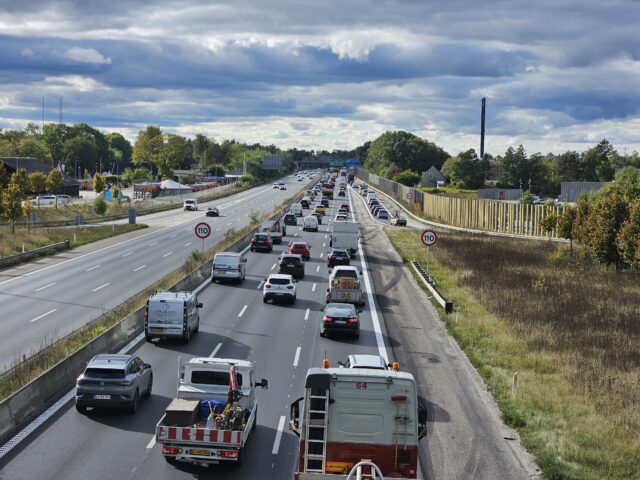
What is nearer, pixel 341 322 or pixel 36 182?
pixel 341 322

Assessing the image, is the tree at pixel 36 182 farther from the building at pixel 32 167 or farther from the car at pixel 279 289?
the car at pixel 279 289

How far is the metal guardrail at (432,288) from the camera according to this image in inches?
1483

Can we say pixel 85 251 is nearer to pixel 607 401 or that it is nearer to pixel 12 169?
pixel 607 401

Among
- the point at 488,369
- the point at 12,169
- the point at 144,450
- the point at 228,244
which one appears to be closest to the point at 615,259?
the point at 228,244

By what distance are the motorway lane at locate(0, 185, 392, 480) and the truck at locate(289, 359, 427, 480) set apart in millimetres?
2637

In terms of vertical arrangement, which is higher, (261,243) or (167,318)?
(167,318)

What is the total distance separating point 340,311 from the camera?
31.9m

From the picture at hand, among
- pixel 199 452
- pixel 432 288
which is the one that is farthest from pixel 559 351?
pixel 199 452

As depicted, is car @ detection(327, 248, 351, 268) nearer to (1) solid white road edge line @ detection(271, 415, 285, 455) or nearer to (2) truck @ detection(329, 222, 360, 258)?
(2) truck @ detection(329, 222, 360, 258)

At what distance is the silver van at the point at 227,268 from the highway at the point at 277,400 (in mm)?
1164

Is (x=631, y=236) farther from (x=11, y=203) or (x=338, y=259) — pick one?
(x=11, y=203)

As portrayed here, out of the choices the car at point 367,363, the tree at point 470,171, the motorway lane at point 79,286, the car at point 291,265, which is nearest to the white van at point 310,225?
the motorway lane at point 79,286

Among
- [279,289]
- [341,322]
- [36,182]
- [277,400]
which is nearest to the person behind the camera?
[277,400]

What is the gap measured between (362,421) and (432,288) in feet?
95.7
